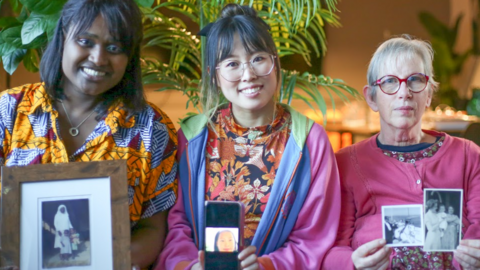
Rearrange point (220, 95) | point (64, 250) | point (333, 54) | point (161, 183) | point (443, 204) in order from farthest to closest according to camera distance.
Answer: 1. point (333, 54)
2. point (220, 95)
3. point (161, 183)
4. point (443, 204)
5. point (64, 250)

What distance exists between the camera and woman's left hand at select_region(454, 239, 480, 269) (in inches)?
57.9

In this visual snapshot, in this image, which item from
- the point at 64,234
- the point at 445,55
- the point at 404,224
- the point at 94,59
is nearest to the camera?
the point at 64,234

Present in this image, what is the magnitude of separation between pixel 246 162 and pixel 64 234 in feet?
1.90

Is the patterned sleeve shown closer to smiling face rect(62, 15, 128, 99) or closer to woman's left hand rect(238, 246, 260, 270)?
smiling face rect(62, 15, 128, 99)

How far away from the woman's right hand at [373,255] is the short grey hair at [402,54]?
0.52 meters

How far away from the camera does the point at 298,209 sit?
1.66 m

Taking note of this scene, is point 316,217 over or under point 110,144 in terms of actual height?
under

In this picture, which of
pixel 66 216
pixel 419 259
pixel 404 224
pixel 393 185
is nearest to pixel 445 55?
pixel 393 185

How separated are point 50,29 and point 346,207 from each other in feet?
3.40

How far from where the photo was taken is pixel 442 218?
1470mm

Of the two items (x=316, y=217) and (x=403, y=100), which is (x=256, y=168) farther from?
(x=403, y=100)

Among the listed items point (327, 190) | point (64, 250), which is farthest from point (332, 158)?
point (64, 250)

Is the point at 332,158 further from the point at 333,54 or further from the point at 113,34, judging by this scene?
the point at 333,54

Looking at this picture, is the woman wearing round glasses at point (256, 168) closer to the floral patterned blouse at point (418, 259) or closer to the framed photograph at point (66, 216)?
the floral patterned blouse at point (418, 259)
